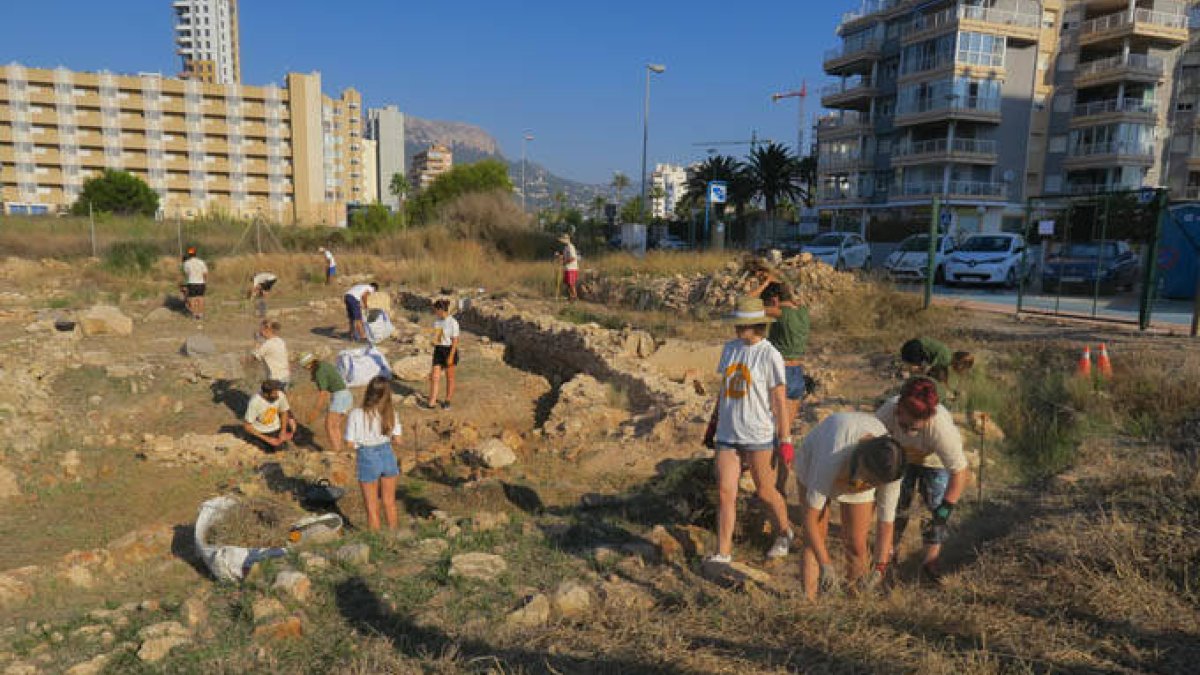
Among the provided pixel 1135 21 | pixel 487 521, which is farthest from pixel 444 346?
pixel 1135 21

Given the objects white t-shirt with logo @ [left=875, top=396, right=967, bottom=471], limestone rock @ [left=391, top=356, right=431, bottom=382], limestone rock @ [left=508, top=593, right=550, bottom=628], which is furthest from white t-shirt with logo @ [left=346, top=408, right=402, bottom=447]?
limestone rock @ [left=391, top=356, right=431, bottom=382]

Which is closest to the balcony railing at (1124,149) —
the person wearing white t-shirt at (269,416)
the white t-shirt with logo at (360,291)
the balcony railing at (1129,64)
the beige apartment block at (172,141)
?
the balcony railing at (1129,64)

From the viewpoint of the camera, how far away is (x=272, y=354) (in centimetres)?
828

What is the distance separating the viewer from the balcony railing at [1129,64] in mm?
42438

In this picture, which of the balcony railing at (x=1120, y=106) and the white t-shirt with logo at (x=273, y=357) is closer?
the white t-shirt with logo at (x=273, y=357)

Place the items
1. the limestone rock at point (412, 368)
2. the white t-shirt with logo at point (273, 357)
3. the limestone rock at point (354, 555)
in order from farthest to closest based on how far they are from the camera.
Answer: the limestone rock at point (412, 368) → the white t-shirt with logo at point (273, 357) → the limestone rock at point (354, 555)

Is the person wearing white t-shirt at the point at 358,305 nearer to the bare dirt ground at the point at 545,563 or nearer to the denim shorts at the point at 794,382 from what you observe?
the bare dirt ground at the point at 545,563

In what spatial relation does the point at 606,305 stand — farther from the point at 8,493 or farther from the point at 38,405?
the point at 8,493

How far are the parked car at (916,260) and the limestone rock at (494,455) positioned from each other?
13.5 m

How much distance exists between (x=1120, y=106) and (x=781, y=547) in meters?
50.2

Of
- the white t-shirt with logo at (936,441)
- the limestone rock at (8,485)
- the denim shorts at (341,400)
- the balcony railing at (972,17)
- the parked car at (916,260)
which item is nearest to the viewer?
the white t-shirt with logo at (936,441)

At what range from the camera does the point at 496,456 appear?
715 cm

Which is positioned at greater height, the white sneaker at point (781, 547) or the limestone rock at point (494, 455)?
the white sneaker at point (781, 547)

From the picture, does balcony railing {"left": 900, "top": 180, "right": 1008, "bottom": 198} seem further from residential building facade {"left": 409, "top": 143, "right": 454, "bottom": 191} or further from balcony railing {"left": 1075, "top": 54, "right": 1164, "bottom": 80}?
residential building facade {"left": 409, "top": 143, "right": 454, "bottom": 191}
